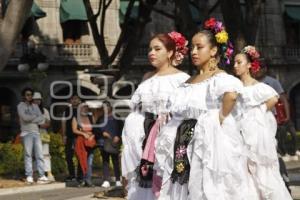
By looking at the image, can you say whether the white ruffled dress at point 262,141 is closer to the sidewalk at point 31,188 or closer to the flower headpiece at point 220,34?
the flower headpiece at point 220,34

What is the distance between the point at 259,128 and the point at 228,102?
7.27 ft

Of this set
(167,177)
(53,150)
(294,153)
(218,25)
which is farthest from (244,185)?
(294,153)

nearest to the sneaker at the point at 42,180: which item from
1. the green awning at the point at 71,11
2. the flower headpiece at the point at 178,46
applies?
the flower headpiece at the point at 178,46

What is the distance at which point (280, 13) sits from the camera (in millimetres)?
37875

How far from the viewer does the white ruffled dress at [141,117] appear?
6.64 meters

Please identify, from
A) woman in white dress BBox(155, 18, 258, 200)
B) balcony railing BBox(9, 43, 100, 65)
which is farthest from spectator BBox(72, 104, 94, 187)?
balcony railing BBox(9, 43, 100, 65)

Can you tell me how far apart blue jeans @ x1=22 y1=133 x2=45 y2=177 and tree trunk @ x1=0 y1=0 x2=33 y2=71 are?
3.76m

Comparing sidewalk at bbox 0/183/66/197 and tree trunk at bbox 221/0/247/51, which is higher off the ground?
tree trunk at bbox 221/0/247/51

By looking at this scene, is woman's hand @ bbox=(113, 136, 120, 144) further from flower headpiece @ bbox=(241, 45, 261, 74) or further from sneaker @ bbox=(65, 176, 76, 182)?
flower headpiece @ bbox=(241, 45, 261, 74)

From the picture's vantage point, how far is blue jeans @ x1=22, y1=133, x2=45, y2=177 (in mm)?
13641

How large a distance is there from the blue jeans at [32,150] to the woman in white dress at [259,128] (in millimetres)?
6654

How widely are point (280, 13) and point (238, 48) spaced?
2582cm

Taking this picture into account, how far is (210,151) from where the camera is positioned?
18.7 ft

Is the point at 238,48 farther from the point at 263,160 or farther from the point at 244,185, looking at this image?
the point at 244,185
